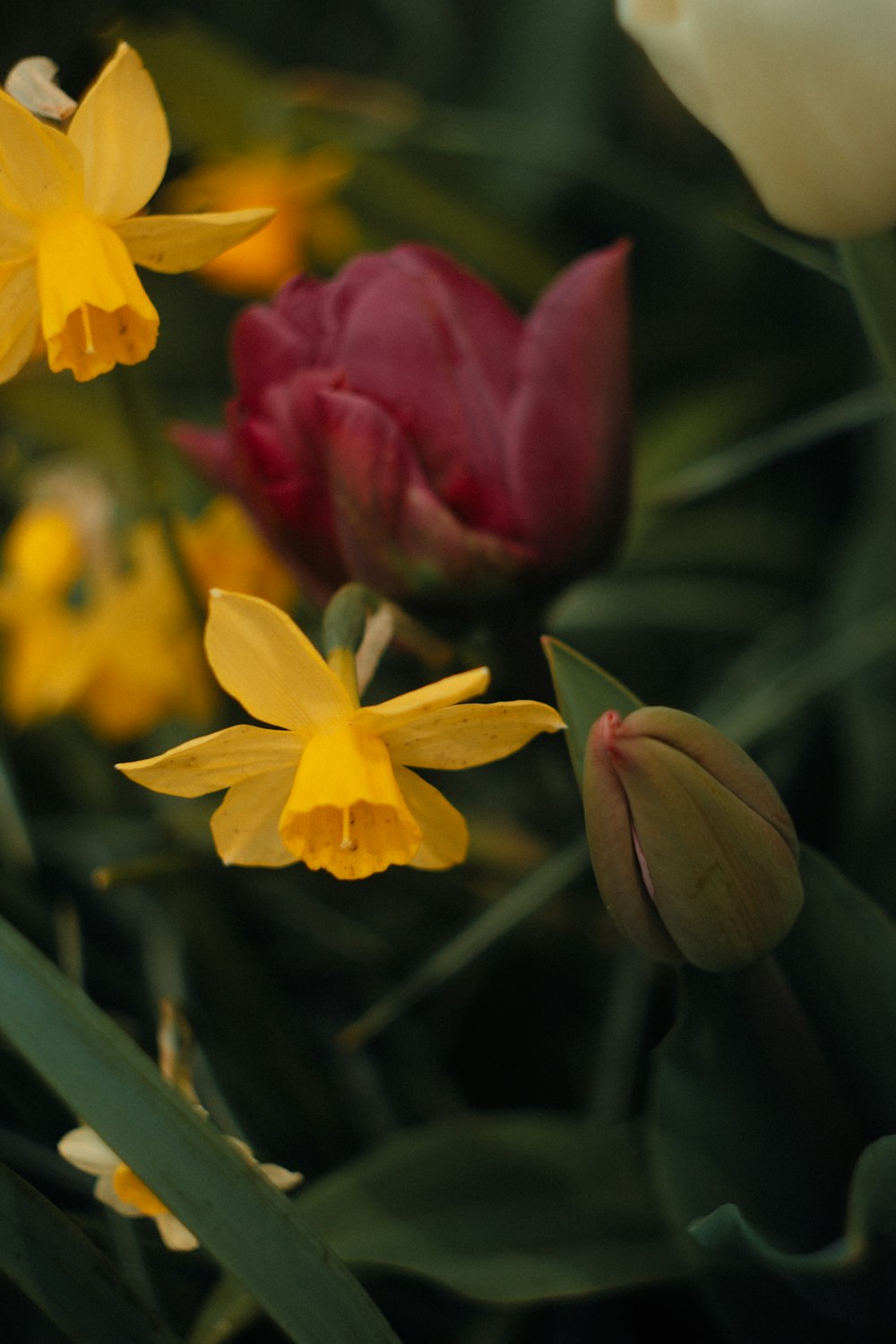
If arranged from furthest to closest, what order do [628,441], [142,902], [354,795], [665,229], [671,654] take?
1. [665,229]
2. [671,654]
3. [142,902]
4. [628,441]
5. [354,795]

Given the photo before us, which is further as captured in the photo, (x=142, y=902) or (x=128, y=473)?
(x=128, y=473)

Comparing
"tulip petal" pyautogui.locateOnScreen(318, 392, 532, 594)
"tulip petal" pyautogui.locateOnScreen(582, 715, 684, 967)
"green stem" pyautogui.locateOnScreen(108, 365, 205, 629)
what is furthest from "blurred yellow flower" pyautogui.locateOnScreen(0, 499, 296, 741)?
"tulip petal" pyautogui.locateOnScreen(582, 715, 684, 967)

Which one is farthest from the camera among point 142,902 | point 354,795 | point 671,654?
point 671,654

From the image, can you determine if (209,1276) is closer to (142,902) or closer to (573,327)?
(142,902)

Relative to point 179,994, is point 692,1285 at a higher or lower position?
lower

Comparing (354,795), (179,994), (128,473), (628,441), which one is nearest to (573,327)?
(628,441)

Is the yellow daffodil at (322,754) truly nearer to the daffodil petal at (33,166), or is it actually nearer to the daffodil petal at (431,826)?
the daffodil petal at (431,826)

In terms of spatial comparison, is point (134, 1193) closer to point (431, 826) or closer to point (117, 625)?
point (431, 826)

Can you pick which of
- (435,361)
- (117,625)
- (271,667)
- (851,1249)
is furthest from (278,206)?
(851,1249)
